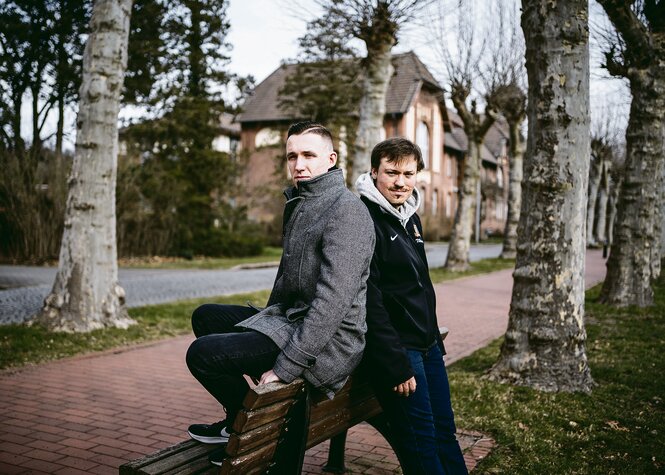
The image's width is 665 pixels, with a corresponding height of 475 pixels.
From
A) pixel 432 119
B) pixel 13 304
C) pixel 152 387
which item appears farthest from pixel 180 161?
pixel 432 119

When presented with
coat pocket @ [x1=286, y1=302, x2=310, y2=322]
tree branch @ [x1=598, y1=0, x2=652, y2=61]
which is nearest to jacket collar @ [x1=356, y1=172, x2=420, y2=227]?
coat pocket @ [x1=286, y1=302, x2=310, y2=322]

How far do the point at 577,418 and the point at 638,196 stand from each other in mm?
7902

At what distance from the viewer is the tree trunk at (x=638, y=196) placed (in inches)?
458

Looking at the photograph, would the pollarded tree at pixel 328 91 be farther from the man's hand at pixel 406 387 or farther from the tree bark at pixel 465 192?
the man's hand at pixel 406 387

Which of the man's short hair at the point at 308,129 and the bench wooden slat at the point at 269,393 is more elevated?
the man's short hair at the point at 308,129

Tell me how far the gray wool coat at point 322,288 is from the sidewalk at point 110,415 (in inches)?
60.8

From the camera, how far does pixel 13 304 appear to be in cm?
1065

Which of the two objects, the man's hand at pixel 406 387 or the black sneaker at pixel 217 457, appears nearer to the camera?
the black sneaker at pixel 217 457

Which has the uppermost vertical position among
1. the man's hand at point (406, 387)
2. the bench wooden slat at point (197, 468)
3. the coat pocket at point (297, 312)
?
the coat pocket at point (297, 312)

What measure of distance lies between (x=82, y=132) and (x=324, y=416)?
21.9 ft

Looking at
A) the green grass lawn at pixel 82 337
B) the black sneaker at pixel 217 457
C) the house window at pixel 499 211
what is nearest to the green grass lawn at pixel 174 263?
the green grass lawn at pixel 82 337

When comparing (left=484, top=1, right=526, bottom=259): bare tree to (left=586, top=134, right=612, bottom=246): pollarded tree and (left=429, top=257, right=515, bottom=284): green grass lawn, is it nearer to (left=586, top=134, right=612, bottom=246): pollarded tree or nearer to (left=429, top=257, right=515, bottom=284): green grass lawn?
(left=429, top=257, right=515, bottom=284): green grass lawn

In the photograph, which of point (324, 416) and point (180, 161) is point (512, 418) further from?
point (180, 161)

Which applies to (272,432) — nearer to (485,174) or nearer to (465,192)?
(465,192)
